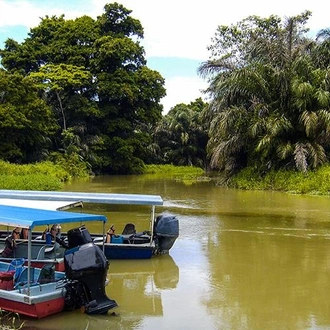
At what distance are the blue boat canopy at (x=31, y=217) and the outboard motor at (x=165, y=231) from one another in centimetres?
265

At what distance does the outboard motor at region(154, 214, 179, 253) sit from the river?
1.06 feet

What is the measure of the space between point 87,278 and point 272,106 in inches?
841

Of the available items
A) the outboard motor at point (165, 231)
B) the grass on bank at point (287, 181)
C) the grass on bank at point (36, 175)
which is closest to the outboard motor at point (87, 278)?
the outboard motor at point (165, 231)

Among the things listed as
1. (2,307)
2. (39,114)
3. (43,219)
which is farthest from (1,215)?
(39,114)

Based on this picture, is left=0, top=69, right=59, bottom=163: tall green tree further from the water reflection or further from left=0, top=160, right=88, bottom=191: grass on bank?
the water reflection

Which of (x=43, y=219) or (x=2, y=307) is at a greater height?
(x=43, y=219)

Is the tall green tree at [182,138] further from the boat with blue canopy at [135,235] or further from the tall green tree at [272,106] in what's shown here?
the boat with blue canopy at [135,235]

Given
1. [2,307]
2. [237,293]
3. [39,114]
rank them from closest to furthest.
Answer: [2,307] → [237,293] → [39,114]

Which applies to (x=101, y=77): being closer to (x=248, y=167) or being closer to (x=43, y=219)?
(x=248, y=167)

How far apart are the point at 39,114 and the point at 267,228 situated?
23040mm

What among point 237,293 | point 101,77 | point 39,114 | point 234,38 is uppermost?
point 234,38

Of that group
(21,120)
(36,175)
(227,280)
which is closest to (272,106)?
(36,175)

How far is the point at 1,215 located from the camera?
304 inches

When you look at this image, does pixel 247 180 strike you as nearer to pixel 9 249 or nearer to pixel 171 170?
pixel 9 249
